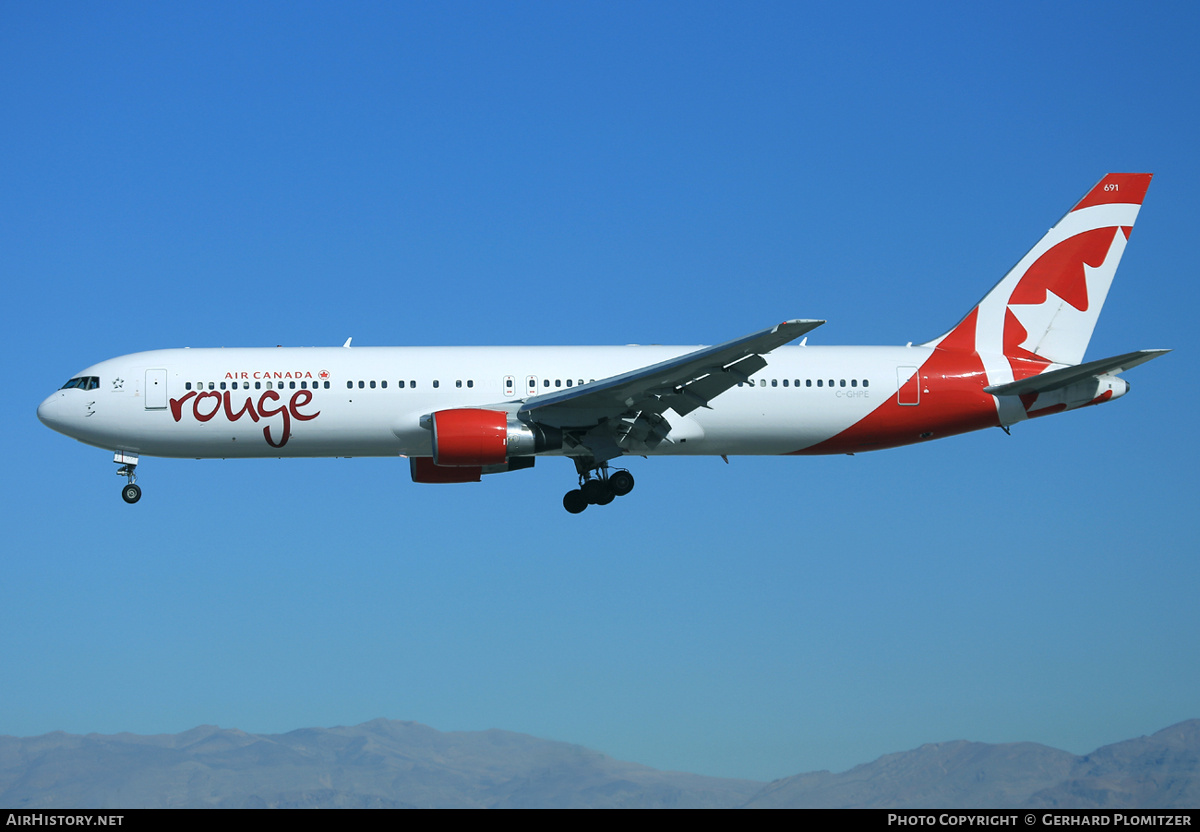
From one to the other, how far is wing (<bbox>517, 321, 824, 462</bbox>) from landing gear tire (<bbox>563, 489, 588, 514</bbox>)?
5.67 feet

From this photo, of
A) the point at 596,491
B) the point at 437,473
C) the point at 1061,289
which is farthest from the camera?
the point at 1061,289

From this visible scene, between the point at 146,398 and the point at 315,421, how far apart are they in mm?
4666

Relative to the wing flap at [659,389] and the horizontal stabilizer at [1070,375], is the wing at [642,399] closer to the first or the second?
the wing flap at [659,389]

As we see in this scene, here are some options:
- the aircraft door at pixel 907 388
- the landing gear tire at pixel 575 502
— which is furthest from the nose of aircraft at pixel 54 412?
the aircraft door at pixel 907 388

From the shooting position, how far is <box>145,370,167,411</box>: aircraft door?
102 feet

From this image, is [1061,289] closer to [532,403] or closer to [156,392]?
[532,403]

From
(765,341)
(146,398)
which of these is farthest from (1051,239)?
(146,398)

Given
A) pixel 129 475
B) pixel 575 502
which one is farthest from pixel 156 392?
pixel 575 502

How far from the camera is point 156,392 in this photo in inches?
1229

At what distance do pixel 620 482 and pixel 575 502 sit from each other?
1.45 metres

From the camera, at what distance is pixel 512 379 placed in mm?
31547

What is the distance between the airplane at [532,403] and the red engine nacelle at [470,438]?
6cm

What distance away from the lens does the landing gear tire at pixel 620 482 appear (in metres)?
32.3
